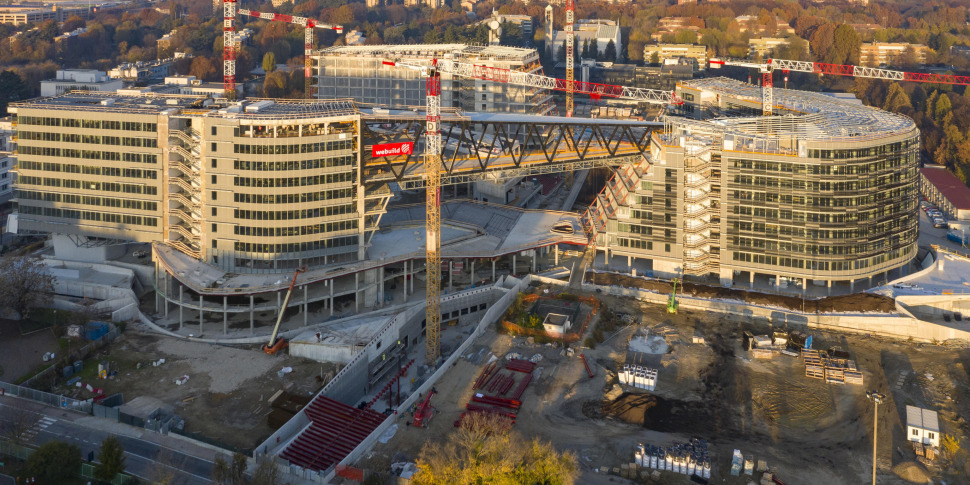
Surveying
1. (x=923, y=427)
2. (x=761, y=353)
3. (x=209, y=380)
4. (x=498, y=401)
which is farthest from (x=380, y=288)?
(x=923, y=427)

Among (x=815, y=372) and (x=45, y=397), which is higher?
(x=815, y=372)

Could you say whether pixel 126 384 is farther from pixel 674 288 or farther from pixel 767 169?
pixel 767 169

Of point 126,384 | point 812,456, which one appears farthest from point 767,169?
point 126,384

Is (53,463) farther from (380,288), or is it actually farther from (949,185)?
(949,185)

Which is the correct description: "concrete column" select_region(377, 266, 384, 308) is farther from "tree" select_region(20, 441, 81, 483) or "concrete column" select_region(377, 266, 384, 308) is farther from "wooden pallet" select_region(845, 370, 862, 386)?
"wooden pallet" select_region(845, 370, 862, 386)

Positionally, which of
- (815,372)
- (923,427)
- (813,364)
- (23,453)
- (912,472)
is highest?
(813,364)

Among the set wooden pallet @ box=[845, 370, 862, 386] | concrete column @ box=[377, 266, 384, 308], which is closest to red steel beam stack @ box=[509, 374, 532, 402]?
concrete column @ box=[377, 266, 384, 308]
